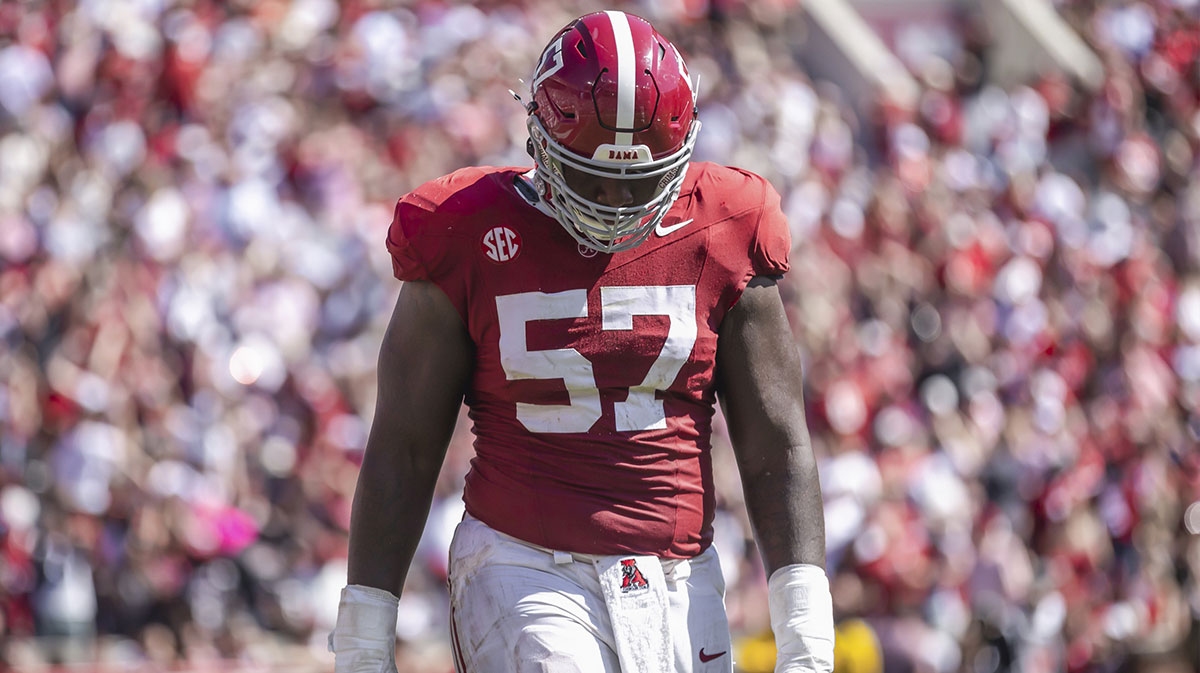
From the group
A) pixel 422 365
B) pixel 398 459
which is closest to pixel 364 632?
pixel 398 459

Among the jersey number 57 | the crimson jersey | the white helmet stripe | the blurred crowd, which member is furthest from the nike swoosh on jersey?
the blurred crowd

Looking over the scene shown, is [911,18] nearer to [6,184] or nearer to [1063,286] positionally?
[1063,286]

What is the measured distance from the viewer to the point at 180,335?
27.0 feet

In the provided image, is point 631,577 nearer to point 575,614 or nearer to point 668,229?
point 575,614

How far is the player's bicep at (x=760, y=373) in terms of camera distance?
3.12m

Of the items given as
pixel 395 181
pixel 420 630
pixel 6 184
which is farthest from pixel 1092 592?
pixel 6 184

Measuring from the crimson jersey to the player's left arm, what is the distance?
80mm

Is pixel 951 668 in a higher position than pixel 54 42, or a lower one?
lower

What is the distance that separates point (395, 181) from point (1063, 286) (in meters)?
4.84

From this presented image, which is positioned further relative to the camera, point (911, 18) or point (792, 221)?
point (911, 18)

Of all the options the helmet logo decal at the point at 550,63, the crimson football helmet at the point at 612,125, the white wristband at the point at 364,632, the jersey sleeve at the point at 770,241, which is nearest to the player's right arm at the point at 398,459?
the white wristband at the point at 364,632

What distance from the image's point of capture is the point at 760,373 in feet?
10.4

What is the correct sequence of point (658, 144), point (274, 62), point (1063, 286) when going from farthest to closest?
point (1063, 286) < point (274, 62) < point (658, 144)

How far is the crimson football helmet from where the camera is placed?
2.87 metres
